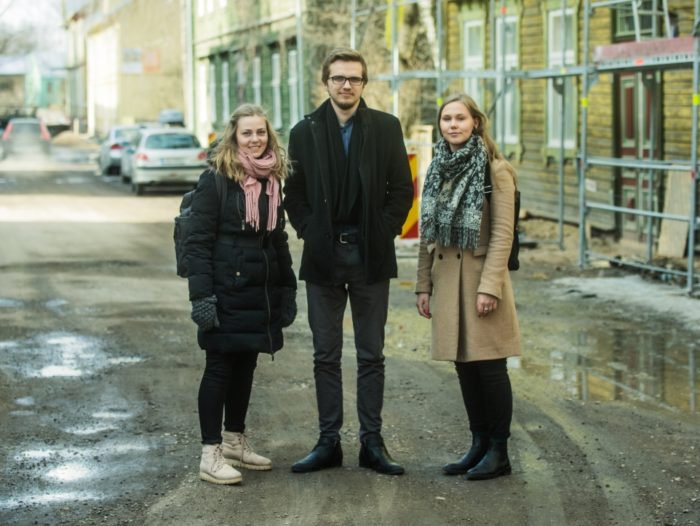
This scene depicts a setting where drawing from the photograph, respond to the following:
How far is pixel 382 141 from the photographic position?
646 centimetres

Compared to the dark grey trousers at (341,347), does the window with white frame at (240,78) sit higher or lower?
higher

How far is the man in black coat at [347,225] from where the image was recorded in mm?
6398

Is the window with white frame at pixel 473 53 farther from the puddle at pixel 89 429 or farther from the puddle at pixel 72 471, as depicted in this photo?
the puddle at pixel 72 471

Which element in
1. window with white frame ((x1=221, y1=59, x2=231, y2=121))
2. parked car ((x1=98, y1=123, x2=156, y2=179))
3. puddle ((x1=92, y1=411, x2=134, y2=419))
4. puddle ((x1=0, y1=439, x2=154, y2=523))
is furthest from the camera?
window with white frame ((x1=221, y1=59, x2=231, y2=121))

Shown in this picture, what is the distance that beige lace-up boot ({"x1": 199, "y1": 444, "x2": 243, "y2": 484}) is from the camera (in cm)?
625

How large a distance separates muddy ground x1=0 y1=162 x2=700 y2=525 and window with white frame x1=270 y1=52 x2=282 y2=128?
21.2 meters

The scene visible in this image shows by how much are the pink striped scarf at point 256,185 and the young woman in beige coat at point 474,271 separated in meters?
0.72

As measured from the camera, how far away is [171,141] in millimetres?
30156

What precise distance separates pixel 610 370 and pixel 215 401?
3.89 meters

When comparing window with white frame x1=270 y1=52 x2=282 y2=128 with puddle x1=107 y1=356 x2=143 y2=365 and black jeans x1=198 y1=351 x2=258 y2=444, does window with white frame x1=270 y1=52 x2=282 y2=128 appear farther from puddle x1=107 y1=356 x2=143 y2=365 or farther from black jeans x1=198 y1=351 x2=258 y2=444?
black jeans x1=198 y1=351 x2=258 y2=444

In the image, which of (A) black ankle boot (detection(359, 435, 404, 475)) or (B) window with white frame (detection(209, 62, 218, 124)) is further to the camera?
(B) window with white frame (detection(209, 62, 218, 124))

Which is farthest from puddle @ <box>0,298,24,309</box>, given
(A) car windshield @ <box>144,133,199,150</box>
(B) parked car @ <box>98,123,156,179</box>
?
(B) parked car @ <box>98,123,156,179</box>

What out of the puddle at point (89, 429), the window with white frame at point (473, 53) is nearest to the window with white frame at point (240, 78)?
the window with white frame at point (473, 53)

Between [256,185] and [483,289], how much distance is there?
1164mm
